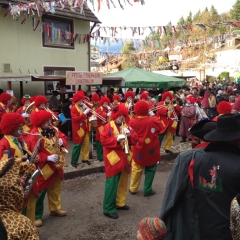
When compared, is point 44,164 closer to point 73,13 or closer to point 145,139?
point 145,139

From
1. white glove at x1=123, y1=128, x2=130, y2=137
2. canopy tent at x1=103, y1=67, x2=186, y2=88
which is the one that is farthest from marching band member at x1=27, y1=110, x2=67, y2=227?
canopy tent at x1=103, y1=67, x2=186, y2=88

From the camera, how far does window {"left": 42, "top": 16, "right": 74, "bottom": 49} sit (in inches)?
522

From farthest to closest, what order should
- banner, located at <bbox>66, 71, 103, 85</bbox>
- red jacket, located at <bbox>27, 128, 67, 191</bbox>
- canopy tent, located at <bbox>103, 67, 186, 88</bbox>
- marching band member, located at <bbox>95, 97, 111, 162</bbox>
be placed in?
canopy tent, located at <bbox>103, 67, 186, 88</bbox>, banner, located at <bbox>66, 71, 103, 85</bbox>, marching band member, located at <bbox>95, 97, 111, 162</bbox>, red jacket, located at <bbox>27, 128, 67, 191</bbox>


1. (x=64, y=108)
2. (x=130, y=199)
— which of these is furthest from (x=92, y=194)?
(x=64, y=108)

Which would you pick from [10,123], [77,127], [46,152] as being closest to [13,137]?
→ [10,123]

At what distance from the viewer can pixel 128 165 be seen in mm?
5445

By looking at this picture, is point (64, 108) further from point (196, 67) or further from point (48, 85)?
point (196, 67)

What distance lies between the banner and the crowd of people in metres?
1.50

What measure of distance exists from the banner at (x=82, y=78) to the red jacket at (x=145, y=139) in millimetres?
4878

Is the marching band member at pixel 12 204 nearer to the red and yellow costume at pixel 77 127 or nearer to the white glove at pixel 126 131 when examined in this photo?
the white glove at pixel 126 131

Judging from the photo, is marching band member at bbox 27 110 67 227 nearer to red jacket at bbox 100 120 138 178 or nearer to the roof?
red jacket at bbox 100 120 138 178

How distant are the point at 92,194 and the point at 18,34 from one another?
28.9 feet

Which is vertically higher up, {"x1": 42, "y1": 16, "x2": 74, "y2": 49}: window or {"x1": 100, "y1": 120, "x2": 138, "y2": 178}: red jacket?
{"x1": 42, "y1": 16, "x2": 74, "y2": 49}: window

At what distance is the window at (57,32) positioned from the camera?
13250 mm
